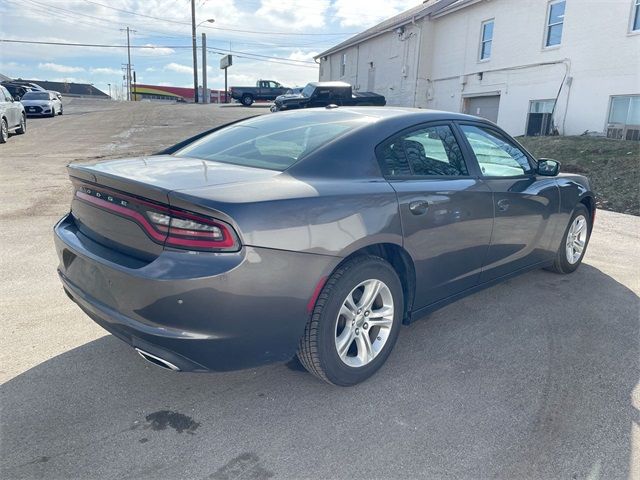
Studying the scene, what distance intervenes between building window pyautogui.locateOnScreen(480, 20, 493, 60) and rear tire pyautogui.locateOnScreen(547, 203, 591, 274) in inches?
642

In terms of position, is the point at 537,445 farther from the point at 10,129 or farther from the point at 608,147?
the point at 10,129

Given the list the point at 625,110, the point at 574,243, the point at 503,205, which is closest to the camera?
the point at 503,205

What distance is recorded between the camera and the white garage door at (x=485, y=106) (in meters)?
18.9

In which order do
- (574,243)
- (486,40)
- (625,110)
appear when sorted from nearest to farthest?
(574,243)
(625,110)
(486,40)

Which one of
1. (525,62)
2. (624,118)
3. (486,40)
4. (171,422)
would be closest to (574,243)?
(171,422)

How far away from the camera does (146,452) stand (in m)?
2.20

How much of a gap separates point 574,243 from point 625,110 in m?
11.3

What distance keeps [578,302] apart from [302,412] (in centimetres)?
283

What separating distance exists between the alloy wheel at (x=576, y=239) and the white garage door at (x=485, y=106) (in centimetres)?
1526

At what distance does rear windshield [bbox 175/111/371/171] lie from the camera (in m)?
2.84

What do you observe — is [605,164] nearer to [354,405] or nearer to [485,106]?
[485,106]

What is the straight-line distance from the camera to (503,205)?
3543 millimetres

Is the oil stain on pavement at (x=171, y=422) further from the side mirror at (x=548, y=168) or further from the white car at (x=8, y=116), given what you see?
the white car at (x=8, y=116)

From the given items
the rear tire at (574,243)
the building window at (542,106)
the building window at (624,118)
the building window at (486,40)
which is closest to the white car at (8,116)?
the rear tire at (574,243)
